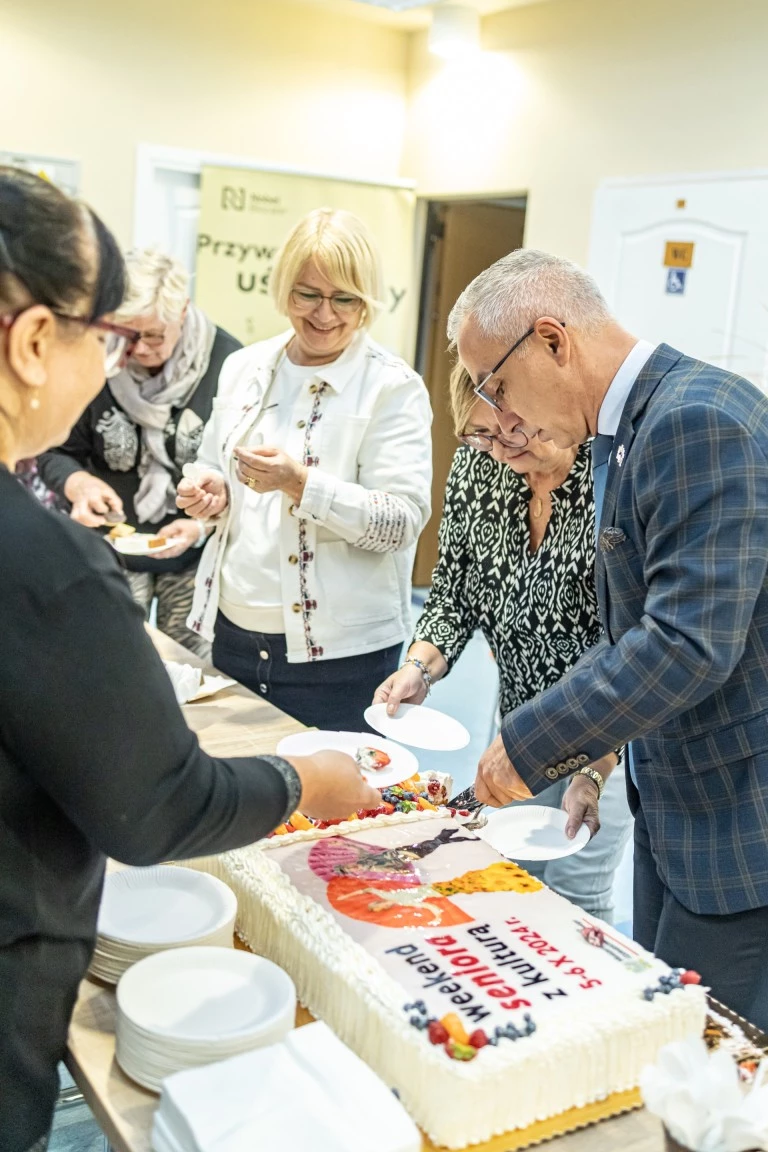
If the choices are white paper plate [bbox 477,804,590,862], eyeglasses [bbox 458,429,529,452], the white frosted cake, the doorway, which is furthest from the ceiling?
the white frosted cake

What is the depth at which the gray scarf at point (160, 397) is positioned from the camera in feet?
9.29

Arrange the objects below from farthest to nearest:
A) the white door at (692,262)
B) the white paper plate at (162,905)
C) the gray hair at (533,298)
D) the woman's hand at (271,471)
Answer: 1. the white door at (692,262)
2. the woman's hand at (271,471)
3. the gray hair at (533,298)
4. the white paper plate at (162,905)

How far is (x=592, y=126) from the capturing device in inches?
198

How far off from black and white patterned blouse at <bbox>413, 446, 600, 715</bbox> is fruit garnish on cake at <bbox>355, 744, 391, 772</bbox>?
348mm

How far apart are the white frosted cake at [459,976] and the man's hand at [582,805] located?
26 centimetres

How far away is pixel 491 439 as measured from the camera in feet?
6.23

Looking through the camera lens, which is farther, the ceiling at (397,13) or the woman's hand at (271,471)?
the ceiling at (397,13)

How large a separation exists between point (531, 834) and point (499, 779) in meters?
0.16

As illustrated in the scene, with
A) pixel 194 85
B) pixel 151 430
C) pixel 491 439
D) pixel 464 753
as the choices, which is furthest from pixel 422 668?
pixel 194 85

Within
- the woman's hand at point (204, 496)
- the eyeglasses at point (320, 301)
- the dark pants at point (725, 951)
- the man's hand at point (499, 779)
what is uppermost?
the eyeglasses at point (320, 301)

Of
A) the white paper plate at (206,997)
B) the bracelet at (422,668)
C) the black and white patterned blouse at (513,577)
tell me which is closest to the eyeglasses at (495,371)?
the black and white patterned blouse at (513,577)

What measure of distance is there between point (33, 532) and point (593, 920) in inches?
31.3

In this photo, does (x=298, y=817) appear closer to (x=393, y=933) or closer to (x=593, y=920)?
(x=393, y=933)

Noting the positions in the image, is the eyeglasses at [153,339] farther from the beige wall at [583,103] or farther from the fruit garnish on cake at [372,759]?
the beige wall at [583,103]
